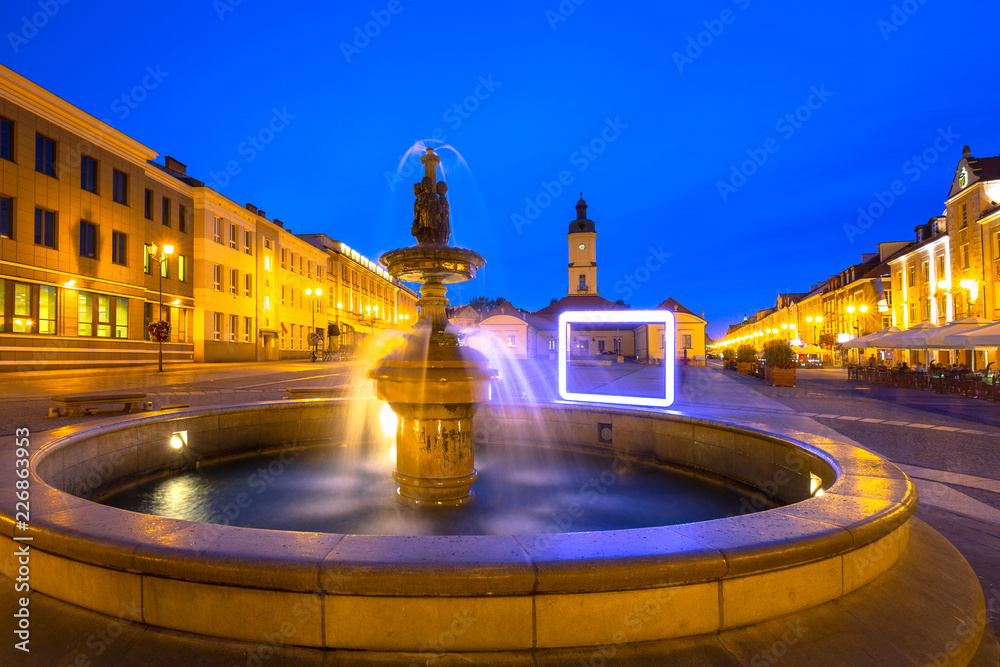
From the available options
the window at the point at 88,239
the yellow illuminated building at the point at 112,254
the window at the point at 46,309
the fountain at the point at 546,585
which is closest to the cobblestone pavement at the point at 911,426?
the fountain at the point at 546,585

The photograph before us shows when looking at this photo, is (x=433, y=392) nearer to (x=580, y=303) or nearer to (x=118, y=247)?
(x=118, y=247)

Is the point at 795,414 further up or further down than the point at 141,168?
further down

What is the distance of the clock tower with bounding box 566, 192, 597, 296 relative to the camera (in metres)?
74.9

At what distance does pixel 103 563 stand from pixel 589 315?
12.0m

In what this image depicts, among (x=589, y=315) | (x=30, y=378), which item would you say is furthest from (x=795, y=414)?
(x=30, y=378)

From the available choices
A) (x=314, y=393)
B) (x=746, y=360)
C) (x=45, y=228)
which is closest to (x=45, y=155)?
(x=45, y=228)

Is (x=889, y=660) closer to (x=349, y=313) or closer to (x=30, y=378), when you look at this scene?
(x=30, y=378)

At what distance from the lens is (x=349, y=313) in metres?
64.1

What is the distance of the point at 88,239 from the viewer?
93.1 ft

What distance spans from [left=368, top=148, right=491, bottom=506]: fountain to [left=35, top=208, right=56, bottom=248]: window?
96.4 ft

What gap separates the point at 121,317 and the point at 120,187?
808 cm

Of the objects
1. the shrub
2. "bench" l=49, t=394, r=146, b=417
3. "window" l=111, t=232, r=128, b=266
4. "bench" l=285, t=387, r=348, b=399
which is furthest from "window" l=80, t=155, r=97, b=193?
the shrub

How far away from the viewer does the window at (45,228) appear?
25.3 metres

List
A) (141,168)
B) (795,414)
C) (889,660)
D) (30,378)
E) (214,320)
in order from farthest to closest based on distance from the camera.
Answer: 1. (214,320)
2. (141,168)
3. (30,378)
4. (795,414)
5. (889,660)
